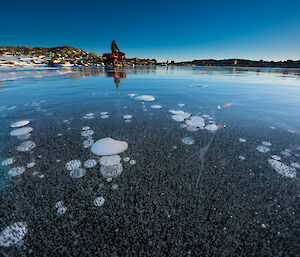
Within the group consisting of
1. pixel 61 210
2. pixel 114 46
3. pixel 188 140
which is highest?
pixel 114 46

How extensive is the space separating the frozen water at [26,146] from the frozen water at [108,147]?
2.54 ft

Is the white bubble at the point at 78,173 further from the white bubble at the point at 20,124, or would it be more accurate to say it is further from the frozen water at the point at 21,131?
the white bubble at the point at 20,124

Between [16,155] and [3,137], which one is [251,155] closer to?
[16,155]

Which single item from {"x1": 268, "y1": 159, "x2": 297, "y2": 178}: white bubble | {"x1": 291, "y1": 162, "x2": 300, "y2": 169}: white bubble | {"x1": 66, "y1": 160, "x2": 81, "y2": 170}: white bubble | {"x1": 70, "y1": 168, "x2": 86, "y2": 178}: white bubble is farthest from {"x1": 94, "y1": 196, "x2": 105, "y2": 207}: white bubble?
{"x1": 291, "y1": 162, "x2": 300, "y2": 169}: white bubble

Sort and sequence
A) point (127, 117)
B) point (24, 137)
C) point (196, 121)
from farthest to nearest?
point (127, 117)
point (196, 121)
point (24, 137)

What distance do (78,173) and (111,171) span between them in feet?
1.06

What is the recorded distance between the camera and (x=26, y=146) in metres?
1.68

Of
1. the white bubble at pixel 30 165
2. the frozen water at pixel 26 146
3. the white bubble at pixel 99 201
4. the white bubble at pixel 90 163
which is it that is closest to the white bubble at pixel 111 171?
the white bubble at pixel 90 163

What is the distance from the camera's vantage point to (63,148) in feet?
5.49

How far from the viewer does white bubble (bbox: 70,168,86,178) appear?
1272 mm

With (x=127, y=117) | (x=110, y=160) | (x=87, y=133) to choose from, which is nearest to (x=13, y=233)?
(x=110, y=160)

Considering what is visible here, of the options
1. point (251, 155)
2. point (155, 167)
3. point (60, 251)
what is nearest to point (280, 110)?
point (251, 155)

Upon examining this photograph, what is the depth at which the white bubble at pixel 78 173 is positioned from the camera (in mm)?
1272

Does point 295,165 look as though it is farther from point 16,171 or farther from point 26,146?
point 26,146
